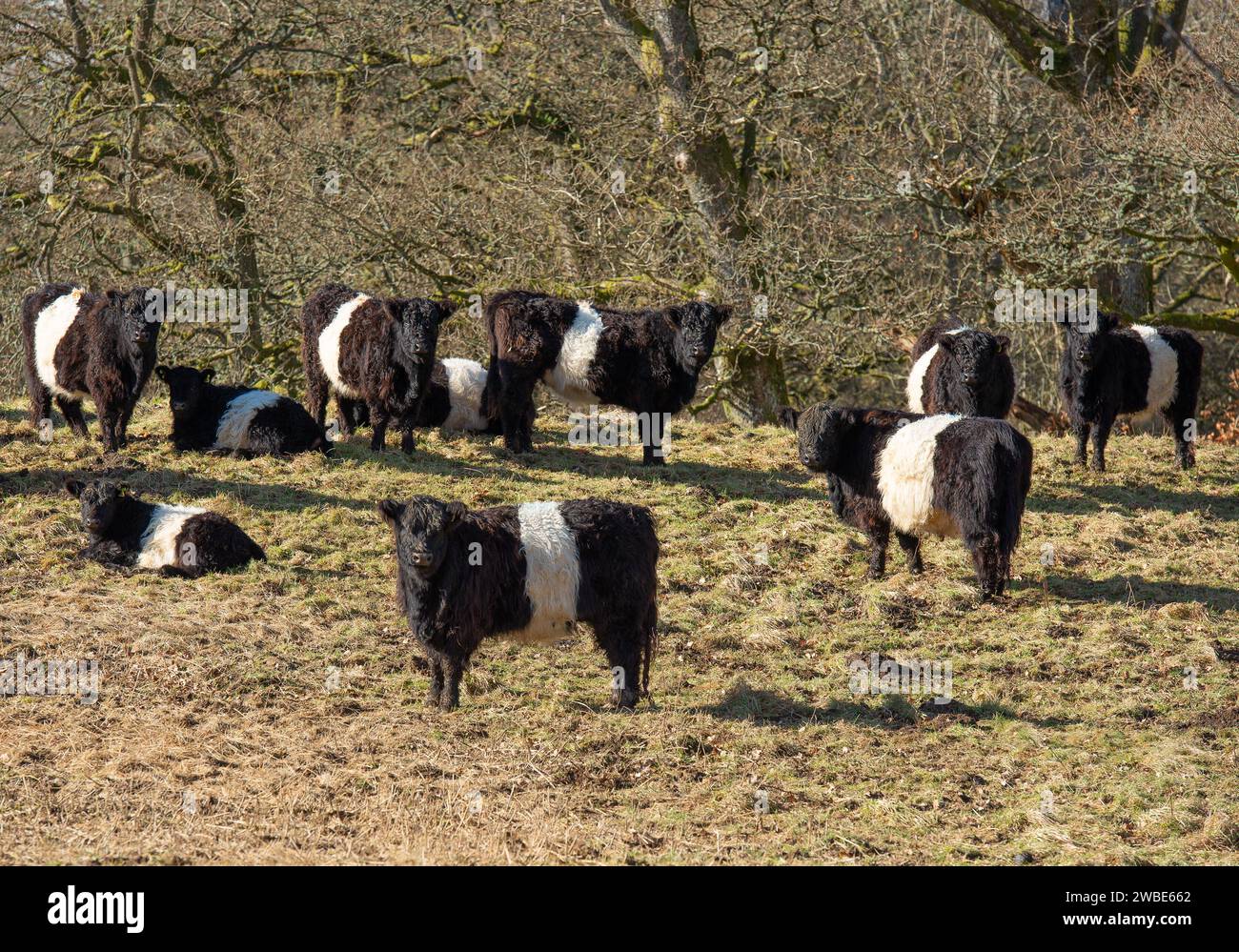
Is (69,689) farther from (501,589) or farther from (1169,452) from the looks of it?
(1169,452)

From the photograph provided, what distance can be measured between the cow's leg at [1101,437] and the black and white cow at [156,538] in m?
8.52

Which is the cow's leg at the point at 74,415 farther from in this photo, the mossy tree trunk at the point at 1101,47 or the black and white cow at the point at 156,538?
the mossy tree trunk at the point at 1101,47

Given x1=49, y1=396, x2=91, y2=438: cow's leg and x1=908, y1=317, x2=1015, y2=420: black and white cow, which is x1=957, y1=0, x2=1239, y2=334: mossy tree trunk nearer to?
x1=908, y1=317, x2=1015, y2=420: black and white cow

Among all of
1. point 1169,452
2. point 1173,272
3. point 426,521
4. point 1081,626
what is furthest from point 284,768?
point 1173,272

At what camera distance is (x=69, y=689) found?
921 cm

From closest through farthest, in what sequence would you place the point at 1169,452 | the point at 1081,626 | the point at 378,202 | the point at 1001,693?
1. the point at 1001,693
2. the point at 1081,626
3. the point at 1169,452
4. the point at 378,202

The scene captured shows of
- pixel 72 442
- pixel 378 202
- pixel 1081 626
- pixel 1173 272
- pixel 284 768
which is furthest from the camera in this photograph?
pixel 1173 272

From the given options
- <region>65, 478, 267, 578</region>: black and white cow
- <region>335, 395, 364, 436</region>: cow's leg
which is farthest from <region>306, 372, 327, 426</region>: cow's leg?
<region>65, 478, 267, 578</region>: black and white cow

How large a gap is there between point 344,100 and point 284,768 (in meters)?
14.2

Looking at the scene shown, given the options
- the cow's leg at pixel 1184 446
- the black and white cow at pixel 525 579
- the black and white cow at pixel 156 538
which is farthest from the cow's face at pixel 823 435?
the cow's leg at pixel 1184 446

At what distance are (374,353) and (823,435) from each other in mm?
4895

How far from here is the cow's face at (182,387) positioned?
14.1 m

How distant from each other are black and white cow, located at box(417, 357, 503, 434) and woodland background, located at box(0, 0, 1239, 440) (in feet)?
8.11

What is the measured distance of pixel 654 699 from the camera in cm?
955
